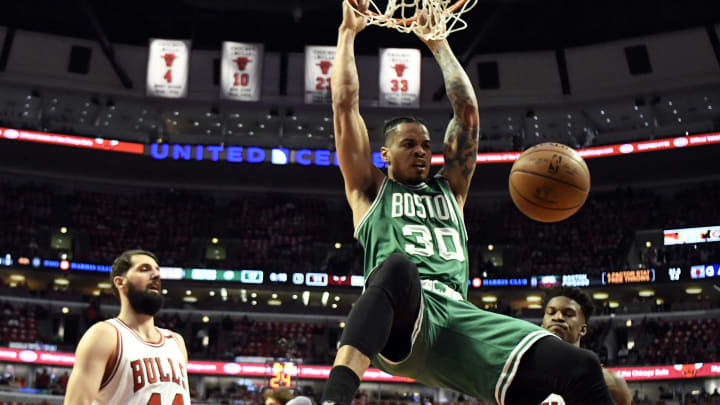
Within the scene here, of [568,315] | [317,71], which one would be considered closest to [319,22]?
[317,71]

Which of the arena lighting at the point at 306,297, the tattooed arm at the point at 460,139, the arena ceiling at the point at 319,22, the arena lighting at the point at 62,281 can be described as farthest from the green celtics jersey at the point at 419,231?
the arena lighting at the point at 62,281

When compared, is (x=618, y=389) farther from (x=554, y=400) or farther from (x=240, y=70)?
(x=240, y=70)

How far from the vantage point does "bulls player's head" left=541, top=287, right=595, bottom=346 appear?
15.7ft

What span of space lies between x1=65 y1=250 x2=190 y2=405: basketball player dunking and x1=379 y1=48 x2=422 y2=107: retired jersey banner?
22383 mm

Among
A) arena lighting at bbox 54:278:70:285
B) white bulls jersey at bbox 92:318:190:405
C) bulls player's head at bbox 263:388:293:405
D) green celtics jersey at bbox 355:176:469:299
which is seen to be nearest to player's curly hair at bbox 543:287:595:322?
green celtics jersey at bbox 355:176:469:299

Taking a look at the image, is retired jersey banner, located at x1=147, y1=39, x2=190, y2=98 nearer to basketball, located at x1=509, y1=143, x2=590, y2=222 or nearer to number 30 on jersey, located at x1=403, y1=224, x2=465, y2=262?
basketball, located at x1=509, y1=143, x2=590, y2=222

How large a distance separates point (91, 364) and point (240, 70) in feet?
77.7

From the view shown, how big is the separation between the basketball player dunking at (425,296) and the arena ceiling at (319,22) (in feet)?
72.3

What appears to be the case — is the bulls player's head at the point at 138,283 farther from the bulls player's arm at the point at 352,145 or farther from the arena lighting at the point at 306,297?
the arena lighting at the point at 306,297

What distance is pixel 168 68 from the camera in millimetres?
27406

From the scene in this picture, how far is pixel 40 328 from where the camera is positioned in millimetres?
28234

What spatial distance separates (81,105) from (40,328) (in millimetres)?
8631

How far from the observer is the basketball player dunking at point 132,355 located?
14.7 ft

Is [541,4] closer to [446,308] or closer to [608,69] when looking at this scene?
[608,69]
